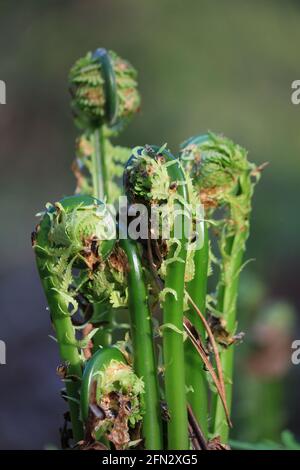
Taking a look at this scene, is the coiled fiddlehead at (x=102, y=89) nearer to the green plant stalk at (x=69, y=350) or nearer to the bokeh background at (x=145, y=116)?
the green plant stalk at (x=69, y=350)

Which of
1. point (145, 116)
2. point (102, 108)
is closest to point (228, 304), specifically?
point (102, 108)

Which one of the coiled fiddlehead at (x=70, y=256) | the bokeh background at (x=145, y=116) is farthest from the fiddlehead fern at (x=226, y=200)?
the bokeh background at (x=145, y=116)

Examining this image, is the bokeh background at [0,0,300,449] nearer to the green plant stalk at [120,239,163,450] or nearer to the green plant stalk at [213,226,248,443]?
the green plant stalk at [213,226,248,443]

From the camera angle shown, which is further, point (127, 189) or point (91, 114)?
point (91, 114)

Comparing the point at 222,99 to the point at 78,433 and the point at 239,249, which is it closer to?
the point at 239,249

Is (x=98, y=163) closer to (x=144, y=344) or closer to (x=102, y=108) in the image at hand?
(x=102, y=108)

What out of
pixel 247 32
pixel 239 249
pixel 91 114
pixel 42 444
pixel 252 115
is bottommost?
pixel 42 444
